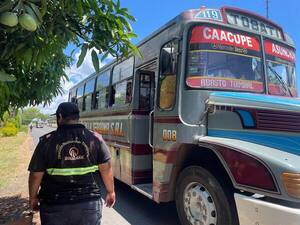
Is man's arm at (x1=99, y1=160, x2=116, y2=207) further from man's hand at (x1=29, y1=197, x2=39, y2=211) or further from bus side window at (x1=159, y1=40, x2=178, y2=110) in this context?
bus side window at (x1=159, y1=40, x2=178, y2=110)

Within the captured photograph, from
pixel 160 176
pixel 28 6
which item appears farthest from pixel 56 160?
pixel 160 176

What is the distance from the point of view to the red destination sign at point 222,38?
498 cm

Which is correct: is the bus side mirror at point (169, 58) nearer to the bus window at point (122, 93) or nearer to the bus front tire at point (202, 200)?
the bus front tire at point (202, 200)

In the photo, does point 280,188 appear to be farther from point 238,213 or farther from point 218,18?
point 218,18

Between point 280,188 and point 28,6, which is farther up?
point 28,6

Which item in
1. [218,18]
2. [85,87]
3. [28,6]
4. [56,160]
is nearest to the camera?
[28,6]

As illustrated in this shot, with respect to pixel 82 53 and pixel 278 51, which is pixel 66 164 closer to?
pixel 82 53

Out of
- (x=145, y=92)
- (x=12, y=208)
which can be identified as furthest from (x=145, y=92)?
(x=12, y=208)

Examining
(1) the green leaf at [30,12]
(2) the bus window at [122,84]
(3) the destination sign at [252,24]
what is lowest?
(1) the green leaf at [30,12]

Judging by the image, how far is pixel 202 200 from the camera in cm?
459

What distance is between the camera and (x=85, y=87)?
477 inches

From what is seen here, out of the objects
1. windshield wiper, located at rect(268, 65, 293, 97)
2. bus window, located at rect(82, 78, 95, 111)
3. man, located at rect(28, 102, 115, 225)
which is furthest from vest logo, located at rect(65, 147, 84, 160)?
bus window, located at rect(82, 78, 95, 111)

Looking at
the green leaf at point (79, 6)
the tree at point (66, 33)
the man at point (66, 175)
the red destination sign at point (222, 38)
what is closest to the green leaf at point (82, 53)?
the tree at point (66, 33)

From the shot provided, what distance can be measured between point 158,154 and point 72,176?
2577mm
